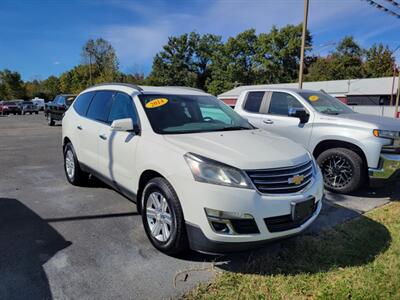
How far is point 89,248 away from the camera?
3.44 meters

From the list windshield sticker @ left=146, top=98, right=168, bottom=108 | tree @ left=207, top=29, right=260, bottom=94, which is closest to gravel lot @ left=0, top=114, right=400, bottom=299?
windshield sticker @ left=146, top=98, right=168, bottom=108

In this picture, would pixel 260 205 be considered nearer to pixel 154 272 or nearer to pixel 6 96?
pixel 154 272

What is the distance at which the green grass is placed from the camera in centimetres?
272

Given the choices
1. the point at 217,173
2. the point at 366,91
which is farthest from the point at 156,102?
the point at 366,91

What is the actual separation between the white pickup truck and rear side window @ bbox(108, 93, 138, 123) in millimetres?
3263

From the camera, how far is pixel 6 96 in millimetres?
62344

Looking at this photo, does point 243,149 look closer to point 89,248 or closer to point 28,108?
point 89,248

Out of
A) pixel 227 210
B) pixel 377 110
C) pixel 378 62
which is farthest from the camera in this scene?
pixel 378 62

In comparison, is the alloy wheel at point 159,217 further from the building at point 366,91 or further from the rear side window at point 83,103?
the building at point 366,91

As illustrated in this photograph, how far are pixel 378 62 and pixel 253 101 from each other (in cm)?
5191

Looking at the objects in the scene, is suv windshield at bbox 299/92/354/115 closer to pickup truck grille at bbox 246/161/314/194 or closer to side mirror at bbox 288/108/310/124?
side mirror at bbox 288/108/310/124

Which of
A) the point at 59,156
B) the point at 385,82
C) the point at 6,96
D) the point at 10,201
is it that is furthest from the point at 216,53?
the point at 10,201

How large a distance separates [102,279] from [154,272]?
481 millimetres

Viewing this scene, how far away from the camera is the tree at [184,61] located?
202 feet
